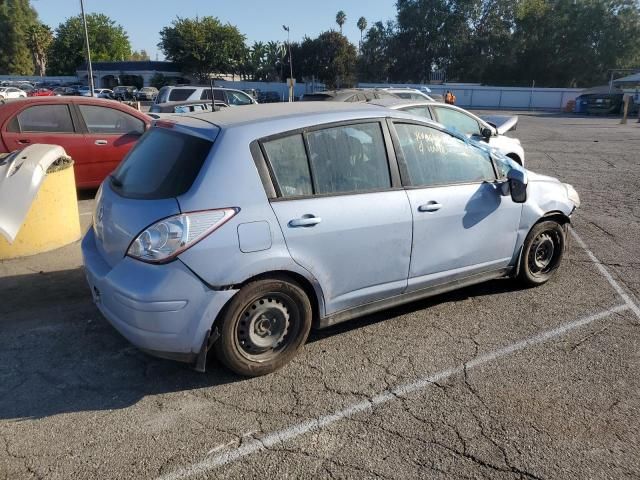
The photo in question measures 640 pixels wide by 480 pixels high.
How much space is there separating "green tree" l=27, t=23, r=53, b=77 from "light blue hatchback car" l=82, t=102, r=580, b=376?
96.5 meters

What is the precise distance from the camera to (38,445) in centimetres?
Answer: 273

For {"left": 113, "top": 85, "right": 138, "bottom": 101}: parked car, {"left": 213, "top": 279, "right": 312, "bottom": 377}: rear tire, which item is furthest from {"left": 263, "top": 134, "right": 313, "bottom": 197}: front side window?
{"left": 113, "top": 85, "right": 138, "bottom": 101}: parked car

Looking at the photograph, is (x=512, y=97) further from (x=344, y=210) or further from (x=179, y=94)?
(x=344, y=210)

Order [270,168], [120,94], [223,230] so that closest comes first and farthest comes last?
[223,230] → [270,168] → [120,94]

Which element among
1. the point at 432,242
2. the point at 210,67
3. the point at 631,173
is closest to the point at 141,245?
the point at 432,242

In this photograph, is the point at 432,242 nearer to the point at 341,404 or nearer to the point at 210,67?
the point at 341,404

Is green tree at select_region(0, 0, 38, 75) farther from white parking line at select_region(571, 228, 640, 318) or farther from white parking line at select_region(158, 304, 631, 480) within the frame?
white parking line at select_region(158, 304, 631, 480)

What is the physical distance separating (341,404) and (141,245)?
1514mm

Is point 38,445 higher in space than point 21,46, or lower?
lower

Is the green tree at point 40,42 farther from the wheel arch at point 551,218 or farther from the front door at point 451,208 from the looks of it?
the wheel arch at point 551,218

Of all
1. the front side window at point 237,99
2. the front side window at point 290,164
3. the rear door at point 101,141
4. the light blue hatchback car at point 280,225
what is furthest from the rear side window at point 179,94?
the front side window at point 290,164

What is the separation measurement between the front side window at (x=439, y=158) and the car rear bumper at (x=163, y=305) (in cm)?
172

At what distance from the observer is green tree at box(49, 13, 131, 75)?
83.6 meters

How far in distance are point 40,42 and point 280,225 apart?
9858cm
